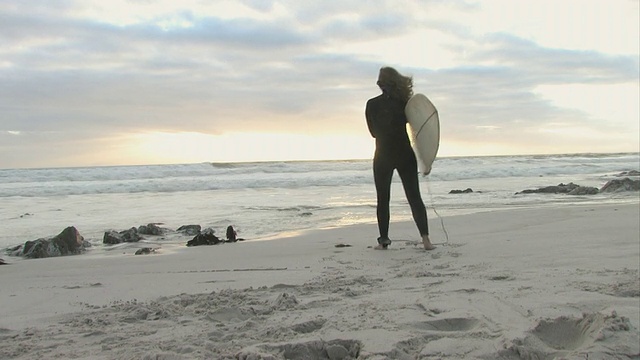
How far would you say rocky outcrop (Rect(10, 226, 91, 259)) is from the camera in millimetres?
5770

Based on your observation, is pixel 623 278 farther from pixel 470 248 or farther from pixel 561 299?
pixel 470 248

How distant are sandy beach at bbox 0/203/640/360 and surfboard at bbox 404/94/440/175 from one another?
966mm

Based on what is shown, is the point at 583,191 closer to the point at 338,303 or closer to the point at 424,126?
the point at 424,126

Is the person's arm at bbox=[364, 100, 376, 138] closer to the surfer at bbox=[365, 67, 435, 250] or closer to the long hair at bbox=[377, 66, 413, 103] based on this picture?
the surfer at bbox=[365, 67, 435, 250]

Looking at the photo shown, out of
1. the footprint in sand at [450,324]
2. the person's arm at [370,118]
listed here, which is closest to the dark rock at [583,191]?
the person's arm at [370,118]

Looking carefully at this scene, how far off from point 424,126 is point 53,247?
4.24 m

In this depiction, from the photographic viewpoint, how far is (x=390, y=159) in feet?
18.1

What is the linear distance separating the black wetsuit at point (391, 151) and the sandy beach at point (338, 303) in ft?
1.31

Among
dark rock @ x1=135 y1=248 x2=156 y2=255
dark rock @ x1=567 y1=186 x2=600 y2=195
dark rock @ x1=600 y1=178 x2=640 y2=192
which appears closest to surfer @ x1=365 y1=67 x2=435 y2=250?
dark rock @ x1=135 y1=248 x2=156 y2=255

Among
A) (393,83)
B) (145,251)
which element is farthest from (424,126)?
(145,251)

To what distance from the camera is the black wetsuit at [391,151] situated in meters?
5.41

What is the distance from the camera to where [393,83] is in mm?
5340

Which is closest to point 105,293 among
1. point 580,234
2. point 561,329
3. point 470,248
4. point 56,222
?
point 561,329

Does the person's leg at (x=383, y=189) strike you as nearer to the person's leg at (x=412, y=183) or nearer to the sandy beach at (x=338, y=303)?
the person's leg at (x=412, y=183)
